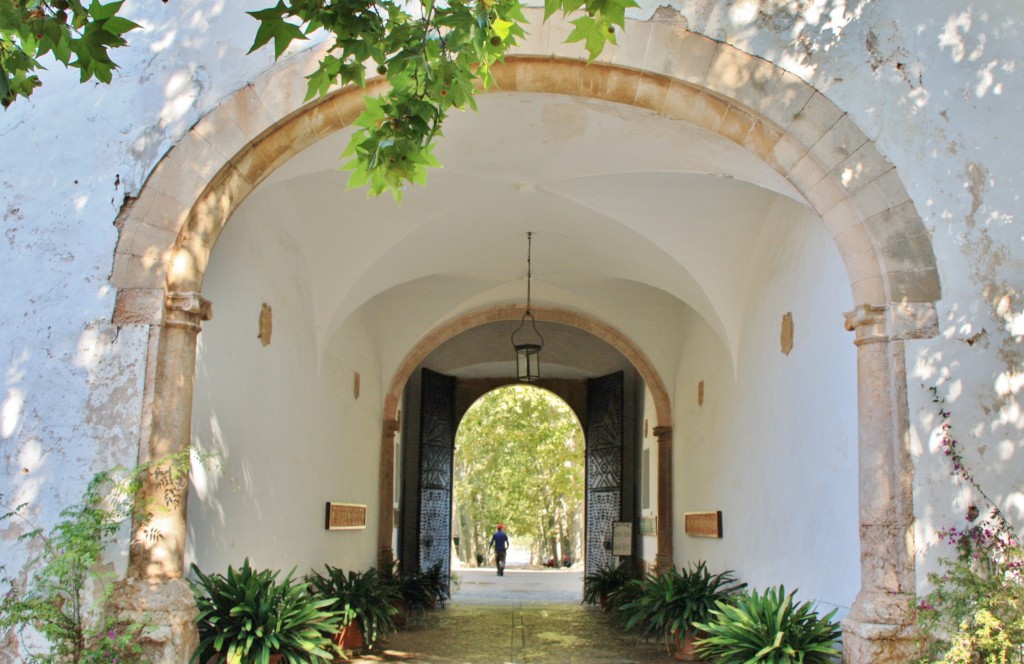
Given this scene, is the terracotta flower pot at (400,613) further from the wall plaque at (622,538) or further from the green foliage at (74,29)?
the green foliage at (74,29)

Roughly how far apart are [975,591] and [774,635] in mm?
1127

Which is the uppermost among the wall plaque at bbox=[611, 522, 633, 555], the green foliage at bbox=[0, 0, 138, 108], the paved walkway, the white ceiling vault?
the white ceiling vault

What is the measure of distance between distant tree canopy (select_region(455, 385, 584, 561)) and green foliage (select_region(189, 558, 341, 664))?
16264mm

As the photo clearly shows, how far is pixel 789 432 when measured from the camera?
22.2 ft

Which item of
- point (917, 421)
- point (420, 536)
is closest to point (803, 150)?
point (917, 421)

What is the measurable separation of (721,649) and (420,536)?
297 inches

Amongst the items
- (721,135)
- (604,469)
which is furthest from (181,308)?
(604,469)

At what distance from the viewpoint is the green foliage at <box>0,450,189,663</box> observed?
4.42m

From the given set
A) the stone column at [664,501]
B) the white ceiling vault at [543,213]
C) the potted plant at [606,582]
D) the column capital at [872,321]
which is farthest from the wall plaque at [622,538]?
the column capital at [872,321]

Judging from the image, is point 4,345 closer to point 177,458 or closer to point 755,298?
point 177,458

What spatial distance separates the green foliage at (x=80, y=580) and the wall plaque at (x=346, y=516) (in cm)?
389

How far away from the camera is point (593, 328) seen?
11391mm

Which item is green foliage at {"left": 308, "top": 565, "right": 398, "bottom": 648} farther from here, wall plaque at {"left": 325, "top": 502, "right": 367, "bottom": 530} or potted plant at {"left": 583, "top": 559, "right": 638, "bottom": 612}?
potted plant at {"left": 583, "top": 559, "right": 638, "bottom": 612}

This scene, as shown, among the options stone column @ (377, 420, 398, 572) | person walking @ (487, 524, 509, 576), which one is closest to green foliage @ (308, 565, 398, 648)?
stone column @ (377, 420, 398, 572)
